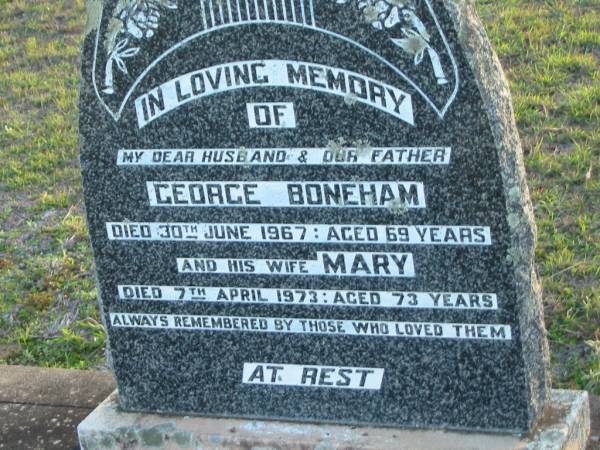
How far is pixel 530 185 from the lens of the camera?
A: 15.7 feet

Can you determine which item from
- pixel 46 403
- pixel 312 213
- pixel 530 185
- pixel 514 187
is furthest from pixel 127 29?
pixel 530 185

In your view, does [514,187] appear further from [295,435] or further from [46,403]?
[46,403]

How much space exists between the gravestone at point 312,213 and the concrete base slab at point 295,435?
41 millimetres

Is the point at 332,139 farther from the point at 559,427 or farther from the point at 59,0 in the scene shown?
the point at 59,0

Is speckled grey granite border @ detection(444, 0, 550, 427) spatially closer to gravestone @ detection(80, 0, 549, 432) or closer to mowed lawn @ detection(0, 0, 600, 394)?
gravestone @ detection(80, 0, 549, 432)

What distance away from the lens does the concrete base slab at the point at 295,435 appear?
288 cm

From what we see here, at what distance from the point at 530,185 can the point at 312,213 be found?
82.3 inches

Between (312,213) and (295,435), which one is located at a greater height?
(312,213)

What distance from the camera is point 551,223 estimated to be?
446 cm

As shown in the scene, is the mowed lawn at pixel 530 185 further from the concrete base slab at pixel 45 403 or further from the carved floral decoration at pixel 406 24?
the carved floral decoration at pixel 406 24

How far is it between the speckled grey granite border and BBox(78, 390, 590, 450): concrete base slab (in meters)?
0.09

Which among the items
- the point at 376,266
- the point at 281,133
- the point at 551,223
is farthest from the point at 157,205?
the point at 551,223

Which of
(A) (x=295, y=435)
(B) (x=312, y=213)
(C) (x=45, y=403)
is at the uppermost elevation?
(B) (x=312, y=213)

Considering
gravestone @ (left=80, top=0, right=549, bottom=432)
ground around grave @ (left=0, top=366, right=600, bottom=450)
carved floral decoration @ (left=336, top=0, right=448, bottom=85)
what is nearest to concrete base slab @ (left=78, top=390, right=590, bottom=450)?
gravestone @ (left=80, top=0, right=549, bottom=432)
